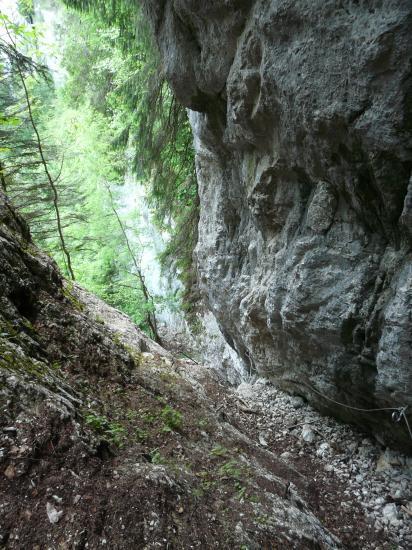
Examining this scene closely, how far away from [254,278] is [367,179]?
10.4ft

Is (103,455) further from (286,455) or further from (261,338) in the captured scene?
(261,338)

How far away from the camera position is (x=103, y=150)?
13.8 m

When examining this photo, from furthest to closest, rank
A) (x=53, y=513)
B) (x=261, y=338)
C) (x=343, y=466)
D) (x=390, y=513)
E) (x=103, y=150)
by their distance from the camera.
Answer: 1. (x=103, y=150)
2. (x=261, y=338)
3. (x=343, y=466)
4. (x=390, y=513)
5. (x=53, y=513)

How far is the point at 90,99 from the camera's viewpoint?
14.7 m

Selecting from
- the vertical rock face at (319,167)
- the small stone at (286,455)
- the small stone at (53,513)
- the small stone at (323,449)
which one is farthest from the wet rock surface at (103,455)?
the vertical rock face at (319,167)

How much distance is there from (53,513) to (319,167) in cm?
388

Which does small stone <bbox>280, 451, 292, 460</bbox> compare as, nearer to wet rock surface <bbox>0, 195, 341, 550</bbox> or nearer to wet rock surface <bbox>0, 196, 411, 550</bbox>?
wet rock surface <bbox>0, 196, 411, 550</bbox>

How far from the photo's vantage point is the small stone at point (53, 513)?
2.07 metres

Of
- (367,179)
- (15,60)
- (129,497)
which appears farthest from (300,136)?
(15,60)

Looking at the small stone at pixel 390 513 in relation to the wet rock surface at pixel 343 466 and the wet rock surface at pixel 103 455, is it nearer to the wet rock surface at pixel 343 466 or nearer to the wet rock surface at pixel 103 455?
the wet rock surface at pixel 343 466

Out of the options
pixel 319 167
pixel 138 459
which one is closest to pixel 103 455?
pixel 138 459

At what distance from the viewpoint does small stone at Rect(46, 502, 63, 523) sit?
6.80 ft

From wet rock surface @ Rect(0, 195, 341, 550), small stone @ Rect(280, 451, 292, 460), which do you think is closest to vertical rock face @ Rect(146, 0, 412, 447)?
small stone @ Rect(280, 451, 292, 460)

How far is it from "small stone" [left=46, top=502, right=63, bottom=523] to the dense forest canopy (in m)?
4.58
